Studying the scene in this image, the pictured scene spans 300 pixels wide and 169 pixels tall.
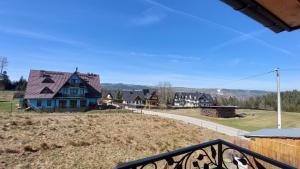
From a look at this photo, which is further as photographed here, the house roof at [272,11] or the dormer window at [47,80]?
the dormer window at [47,80]

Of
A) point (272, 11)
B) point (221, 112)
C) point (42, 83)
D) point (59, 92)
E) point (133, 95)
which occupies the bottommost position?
point (221, 112)

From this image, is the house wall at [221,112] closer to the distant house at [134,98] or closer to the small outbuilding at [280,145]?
the distant house at [134,98]

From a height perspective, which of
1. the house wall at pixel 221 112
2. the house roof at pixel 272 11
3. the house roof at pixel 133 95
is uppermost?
the house roof at pixel 272 11

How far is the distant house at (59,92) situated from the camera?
118 ft

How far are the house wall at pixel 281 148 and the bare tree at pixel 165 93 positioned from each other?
2153 inches

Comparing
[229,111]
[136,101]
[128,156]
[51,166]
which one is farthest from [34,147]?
[136,101]

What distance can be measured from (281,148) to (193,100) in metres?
67.8

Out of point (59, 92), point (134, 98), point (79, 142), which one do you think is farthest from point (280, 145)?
point (134, 98)

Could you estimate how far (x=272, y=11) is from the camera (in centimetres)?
212

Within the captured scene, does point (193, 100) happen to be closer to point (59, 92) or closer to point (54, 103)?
point (59, 92)

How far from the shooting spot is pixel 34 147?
1412 cm

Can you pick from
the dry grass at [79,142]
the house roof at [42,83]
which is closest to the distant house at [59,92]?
the house roof at [42,83]

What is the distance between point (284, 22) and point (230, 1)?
865 millimetres

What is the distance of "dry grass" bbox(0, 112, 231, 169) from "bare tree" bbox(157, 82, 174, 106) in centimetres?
4551
